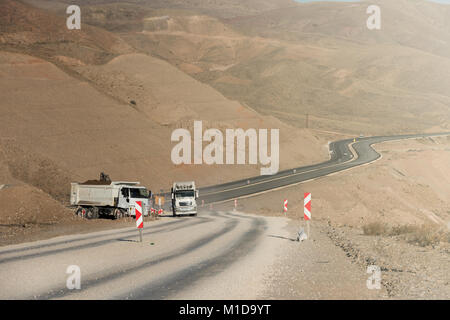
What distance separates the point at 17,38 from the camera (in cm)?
12569

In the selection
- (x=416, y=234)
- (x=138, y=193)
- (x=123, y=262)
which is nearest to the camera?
(x=123, y=262)

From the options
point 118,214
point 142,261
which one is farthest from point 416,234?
point 118,214

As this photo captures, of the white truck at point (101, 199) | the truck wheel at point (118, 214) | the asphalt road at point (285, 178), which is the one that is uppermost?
the asphalt road at point (285, 178)

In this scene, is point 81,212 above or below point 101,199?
below

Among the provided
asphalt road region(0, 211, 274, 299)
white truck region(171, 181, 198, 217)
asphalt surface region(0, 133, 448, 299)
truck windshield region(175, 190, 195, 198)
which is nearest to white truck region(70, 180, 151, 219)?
asphalt surface region(0, 133, 448, 299)

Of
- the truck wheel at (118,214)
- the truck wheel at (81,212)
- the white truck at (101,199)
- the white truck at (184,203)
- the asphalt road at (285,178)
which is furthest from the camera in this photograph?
the asphalt road at (285,178)

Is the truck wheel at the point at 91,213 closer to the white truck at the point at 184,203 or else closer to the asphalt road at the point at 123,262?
the asphalt road at the point at 123,262

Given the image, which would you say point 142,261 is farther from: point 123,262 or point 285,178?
point 285,178

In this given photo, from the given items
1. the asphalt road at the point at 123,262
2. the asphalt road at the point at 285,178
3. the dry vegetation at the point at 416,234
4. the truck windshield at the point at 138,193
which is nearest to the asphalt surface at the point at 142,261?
the asphalt road at the point at 123,262

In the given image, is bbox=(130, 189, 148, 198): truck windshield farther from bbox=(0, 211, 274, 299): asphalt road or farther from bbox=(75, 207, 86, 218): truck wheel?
bbox=(0, 211, 274, 299): asphalt road

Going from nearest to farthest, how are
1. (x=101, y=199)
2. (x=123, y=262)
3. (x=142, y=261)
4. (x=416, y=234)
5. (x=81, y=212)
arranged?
(x=123, y=262), (x=142, y=261), (x=416, y=234), (x=101, y=199), (x=81, y=212)

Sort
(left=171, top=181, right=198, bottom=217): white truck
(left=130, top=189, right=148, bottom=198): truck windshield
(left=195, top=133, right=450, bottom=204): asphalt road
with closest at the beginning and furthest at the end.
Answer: (left=130, top=189, right=148, bottom=198): truck windshield, (left=171, top=181, right=198, bottom=217): white truck, (left=195, top=133, right=450, bottom=204): asphalt road
